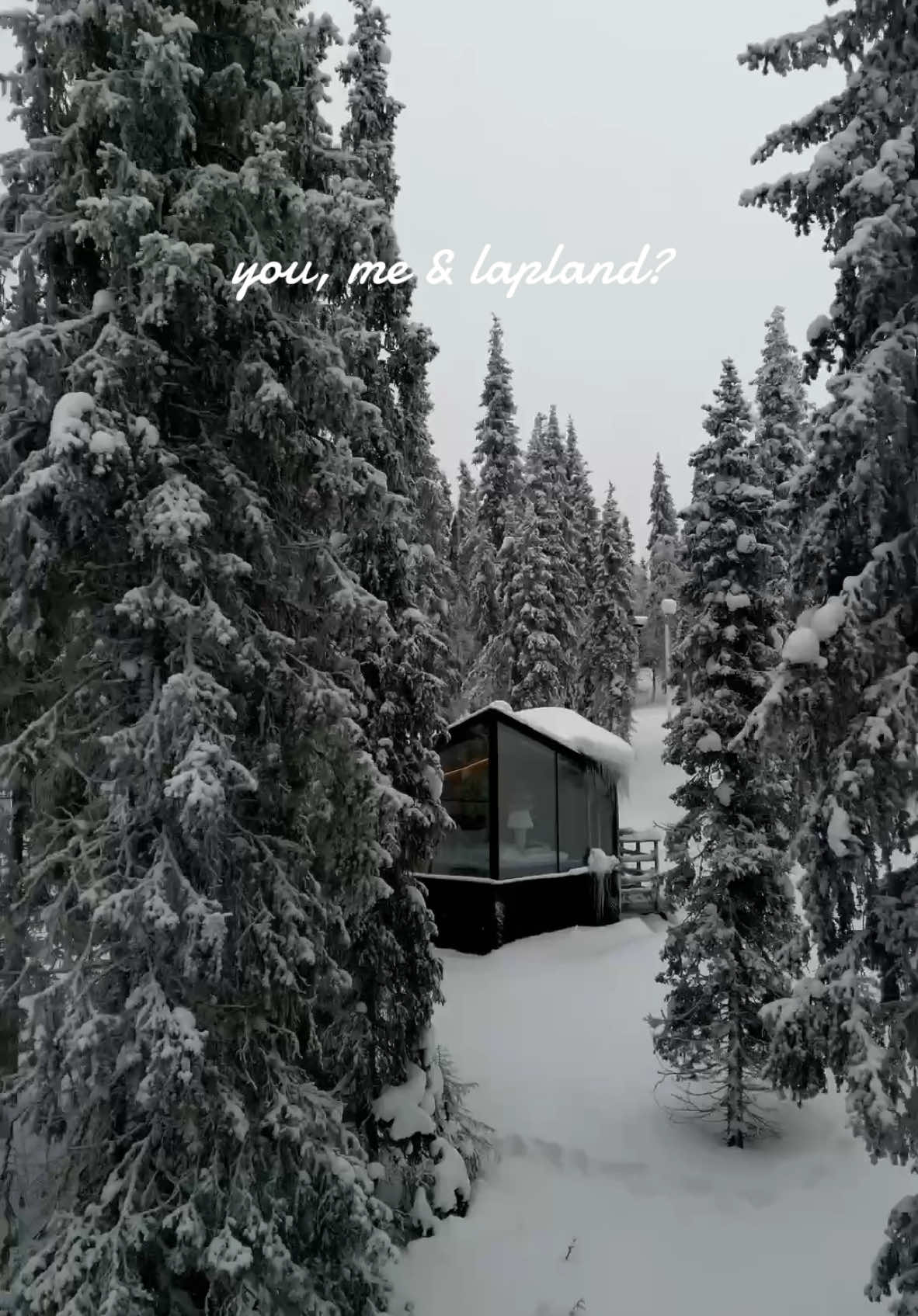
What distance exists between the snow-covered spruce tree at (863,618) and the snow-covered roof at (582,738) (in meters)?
14.1

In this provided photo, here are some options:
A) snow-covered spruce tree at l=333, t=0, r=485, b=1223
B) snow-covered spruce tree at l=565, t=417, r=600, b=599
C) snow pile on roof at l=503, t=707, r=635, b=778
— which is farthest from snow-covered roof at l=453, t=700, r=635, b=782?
snow-covered spruce tree at l=565, t=417, r=600, b=599

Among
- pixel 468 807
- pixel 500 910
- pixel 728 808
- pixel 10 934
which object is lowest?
pixel 500 910

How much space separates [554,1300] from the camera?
28.4 ft

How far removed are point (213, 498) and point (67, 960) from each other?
3.38 m

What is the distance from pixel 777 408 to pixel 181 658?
76.2 ft

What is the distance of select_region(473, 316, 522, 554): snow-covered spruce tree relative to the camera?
35875 millimetres

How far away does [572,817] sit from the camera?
2175cm

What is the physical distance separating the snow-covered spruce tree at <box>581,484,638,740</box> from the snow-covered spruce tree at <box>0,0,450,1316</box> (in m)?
37.0

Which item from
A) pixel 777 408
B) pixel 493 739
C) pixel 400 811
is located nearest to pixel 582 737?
pixel 493 739

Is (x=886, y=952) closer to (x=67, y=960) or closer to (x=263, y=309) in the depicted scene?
(x=67, y=960)

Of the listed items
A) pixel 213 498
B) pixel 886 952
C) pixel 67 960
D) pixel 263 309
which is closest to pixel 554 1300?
pixel 886 952

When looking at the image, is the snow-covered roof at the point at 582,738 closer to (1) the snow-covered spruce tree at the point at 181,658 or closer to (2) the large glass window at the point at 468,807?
(2) the large glass window at the point at 468,807

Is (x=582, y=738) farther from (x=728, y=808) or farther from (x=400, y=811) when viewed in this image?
(x=400, y=811)

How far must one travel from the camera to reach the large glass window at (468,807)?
65.2 ft
